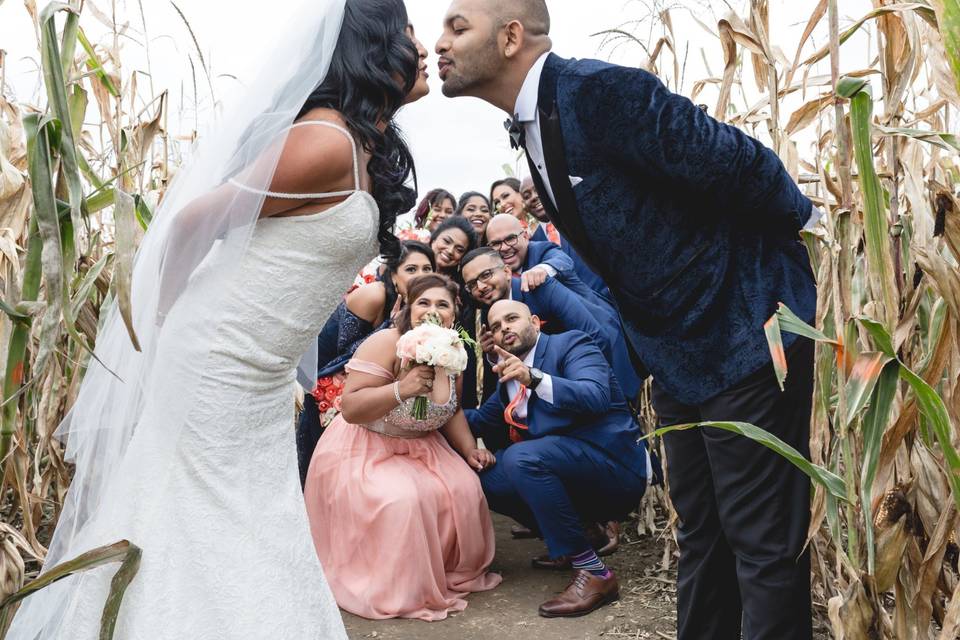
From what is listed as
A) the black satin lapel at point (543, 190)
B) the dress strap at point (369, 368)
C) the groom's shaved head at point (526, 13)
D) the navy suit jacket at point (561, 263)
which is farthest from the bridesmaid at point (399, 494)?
the groom's shaved head at point (526, 13)

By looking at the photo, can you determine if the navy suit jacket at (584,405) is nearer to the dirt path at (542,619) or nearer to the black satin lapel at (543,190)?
the dirt path at (542,619)

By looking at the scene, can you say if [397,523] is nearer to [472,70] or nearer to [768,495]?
[768,495]

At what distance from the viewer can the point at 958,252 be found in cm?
151

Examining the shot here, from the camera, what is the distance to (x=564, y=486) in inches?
141


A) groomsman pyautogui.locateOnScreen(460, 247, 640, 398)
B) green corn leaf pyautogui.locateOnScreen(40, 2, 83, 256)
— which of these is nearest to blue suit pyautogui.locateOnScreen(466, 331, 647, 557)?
groomsman pyautogui.locateOnScreen(460, 247, 640, 398)

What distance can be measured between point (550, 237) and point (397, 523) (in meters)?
2.14

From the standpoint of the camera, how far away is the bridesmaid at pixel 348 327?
13.8 ft

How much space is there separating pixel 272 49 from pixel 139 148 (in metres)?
0.84

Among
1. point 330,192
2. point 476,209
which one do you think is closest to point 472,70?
point 330,192

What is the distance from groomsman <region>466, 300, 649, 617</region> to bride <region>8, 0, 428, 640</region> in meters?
1.70

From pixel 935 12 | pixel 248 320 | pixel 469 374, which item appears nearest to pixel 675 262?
pixel 935 12

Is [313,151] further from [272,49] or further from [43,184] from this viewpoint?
[43,184]

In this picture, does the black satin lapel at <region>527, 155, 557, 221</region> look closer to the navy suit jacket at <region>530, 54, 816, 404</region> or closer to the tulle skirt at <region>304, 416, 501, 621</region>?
the navy suit jacket at <region>530, 54, 816, 404</region>

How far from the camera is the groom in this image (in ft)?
6.25
